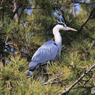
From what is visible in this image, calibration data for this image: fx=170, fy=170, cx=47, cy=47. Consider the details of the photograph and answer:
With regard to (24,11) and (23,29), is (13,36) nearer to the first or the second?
(23,29)

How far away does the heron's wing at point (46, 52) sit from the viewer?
237 cm

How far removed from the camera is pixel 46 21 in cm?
236

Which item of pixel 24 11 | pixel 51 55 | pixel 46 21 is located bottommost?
pixel 51 55

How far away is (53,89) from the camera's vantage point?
107 cm

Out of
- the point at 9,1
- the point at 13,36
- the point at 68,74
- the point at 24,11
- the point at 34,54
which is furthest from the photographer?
the point at 24,11

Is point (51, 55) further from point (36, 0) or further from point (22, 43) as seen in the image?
point (36, 0)

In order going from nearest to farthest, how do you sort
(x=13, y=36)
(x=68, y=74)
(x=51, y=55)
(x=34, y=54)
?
(x=68, y=74), (x=13, y=36), (x=34, y=54), (x=51, y=55)

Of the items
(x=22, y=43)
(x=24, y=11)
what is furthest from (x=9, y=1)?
(x=22, y=43)

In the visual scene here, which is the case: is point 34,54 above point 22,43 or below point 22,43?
below

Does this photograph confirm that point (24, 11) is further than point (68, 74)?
Yes

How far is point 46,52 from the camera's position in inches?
101

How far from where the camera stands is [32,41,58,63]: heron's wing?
2.37 m

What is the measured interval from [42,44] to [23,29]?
1.53ft

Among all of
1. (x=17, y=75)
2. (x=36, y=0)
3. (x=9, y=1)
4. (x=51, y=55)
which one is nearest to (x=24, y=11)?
(x=9, y=1)
